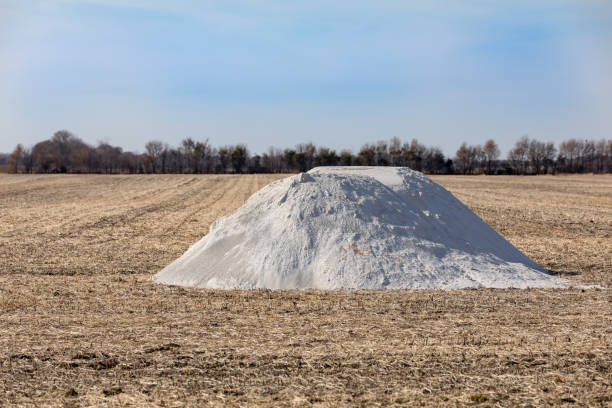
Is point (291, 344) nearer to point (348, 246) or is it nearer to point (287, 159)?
point (348, 246)

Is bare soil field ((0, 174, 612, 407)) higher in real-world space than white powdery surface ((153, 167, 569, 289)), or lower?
lower

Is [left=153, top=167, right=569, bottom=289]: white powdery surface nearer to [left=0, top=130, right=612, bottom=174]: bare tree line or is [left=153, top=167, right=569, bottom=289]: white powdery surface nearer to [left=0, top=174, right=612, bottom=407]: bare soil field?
[left=0, top=174, right=612, bottom=407]: bare soil field

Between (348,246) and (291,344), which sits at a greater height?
(348,246)

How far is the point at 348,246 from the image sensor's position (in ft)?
41.2

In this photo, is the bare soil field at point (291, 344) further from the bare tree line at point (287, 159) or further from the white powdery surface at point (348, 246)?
the bare tree line at point (287, 159)

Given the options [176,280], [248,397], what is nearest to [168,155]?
[176,280]

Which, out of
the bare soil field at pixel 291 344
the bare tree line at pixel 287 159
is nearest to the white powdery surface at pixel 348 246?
the bare soil field at pixel 291 344

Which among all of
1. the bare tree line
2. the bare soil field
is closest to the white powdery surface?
the bare soil field

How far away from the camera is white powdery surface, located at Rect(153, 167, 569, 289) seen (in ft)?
39.7

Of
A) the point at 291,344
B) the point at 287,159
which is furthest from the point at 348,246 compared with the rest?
the point at 287,159

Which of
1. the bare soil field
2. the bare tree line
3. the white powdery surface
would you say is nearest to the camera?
the bare soil field

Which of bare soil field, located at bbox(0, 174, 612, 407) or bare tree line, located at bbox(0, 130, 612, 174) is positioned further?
bare tree line, located at bbox(0, 130, 612, 174)

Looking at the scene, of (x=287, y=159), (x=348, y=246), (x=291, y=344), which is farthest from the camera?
(x=287, y=159)

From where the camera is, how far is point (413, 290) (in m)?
11.6
